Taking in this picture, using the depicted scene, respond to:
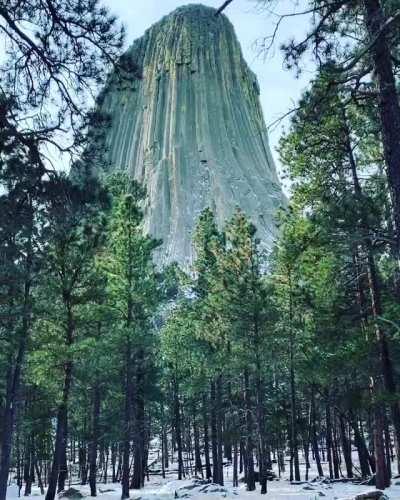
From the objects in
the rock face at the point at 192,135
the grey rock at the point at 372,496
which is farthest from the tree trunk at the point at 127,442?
the rock face at the point at 192,135

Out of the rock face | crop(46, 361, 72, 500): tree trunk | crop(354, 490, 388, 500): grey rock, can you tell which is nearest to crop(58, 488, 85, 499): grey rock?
crop(46, 361, 72, 500): tree trunk

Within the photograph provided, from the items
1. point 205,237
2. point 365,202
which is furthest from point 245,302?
point 365,202

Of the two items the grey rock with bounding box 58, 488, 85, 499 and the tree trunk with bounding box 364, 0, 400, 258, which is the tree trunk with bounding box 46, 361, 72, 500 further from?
the tree trunk with bounding box 364, 0, 400, 258

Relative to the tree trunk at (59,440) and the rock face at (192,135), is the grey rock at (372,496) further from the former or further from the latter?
the rock face at (192,135)

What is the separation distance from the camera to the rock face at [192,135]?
323 feet

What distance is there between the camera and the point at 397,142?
652 centimetres

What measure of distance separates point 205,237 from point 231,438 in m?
10.6

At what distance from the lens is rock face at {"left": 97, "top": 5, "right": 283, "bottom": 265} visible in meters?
98.5

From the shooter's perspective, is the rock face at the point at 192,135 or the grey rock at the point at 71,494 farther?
the rock face at the point at 192,135

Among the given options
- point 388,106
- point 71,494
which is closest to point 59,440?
point 71,494

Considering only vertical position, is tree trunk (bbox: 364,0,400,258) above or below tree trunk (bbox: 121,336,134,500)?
above

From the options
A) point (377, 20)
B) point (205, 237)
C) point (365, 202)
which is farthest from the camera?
point (205, 237)

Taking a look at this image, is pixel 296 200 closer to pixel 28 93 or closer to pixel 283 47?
pixel 283 47

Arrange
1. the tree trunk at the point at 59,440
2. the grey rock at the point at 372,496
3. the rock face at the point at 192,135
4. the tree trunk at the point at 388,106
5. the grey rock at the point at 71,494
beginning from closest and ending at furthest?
1. the tree trunk at the point at 388,106
2. the grey rock at the point at 372,496
3. the tree trunk at the point at 59,440
4. the grey rock at the point at 71,494
5. the rock face at the point at 192,135
